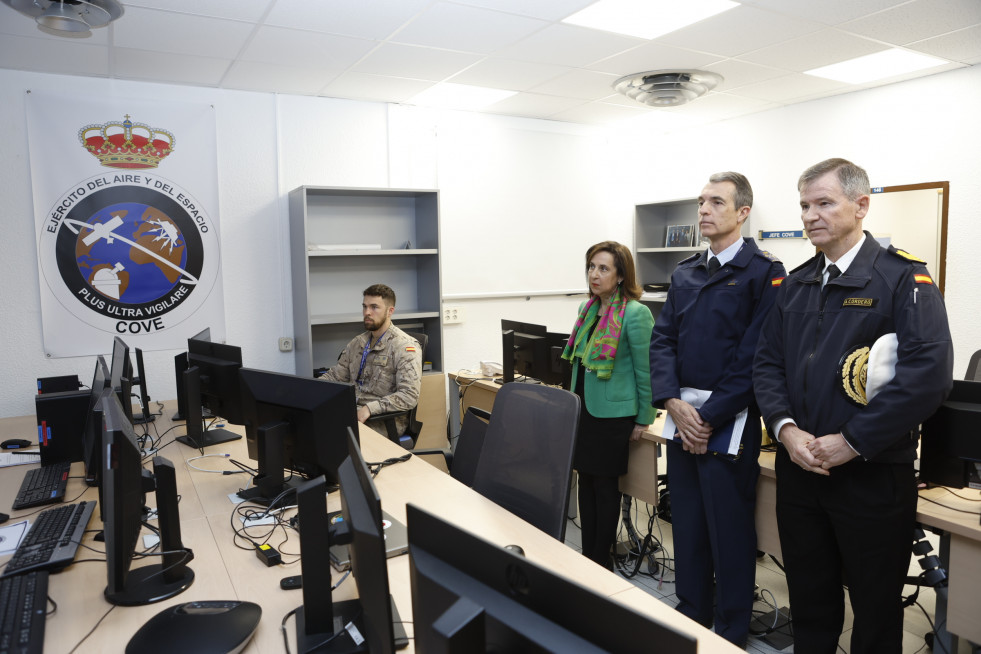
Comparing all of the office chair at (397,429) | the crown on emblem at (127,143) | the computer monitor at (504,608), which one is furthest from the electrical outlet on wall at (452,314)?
the computer monitor at (504,608)

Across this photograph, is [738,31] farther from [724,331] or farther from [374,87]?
[374,87]

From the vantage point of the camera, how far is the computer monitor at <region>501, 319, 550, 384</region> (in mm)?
3508

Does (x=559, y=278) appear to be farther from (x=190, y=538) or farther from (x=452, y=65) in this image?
(x=190, y=538)

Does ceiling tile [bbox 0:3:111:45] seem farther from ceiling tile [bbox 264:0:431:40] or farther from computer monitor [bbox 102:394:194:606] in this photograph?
computer monitor [bbox 102:394:194:606]

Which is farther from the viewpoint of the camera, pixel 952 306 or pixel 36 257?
pixel 952 306

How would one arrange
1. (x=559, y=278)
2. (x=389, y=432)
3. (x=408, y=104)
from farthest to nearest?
1. (x=559, y=278)
2. (x=408, y=104)
3. (x=389, y=432)

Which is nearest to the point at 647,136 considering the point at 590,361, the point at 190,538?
the point at 590,361

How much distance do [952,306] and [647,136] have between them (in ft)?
9.31

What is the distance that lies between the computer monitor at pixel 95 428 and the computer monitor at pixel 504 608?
1.32 metres

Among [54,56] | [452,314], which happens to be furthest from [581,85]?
[54,56]

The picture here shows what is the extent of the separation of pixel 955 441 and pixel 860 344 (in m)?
0.41

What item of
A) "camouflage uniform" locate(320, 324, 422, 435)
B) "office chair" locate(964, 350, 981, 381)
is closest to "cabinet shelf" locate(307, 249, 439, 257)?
"camouflage uniform" locate(320, 324, 422, 435)

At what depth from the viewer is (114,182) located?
12.9 ft

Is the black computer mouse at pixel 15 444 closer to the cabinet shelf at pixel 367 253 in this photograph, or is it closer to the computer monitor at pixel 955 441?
the cabinet shelf at pixel 367 253
